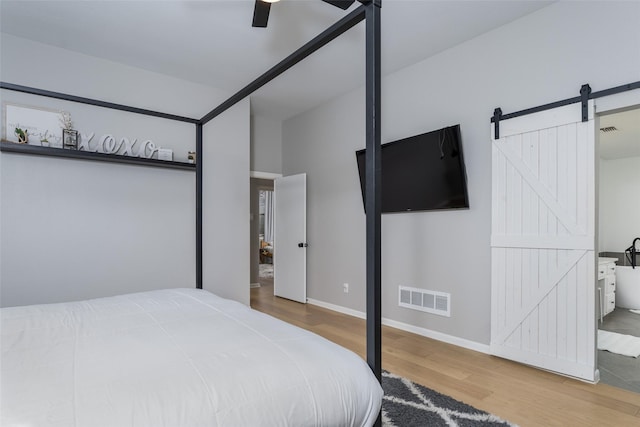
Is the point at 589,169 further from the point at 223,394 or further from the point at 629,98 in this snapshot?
the point at 223,394

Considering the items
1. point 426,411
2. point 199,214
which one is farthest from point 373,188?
point 199,214

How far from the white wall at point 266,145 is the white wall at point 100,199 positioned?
0.99 metres

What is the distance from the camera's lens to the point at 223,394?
937mm

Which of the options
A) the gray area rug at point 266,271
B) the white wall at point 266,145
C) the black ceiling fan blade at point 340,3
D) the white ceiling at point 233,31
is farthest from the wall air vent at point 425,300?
the gray area rug at point 266,271

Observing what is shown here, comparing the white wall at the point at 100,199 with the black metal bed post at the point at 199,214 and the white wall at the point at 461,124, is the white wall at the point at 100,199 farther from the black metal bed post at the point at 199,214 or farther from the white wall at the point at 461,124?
the white wall at the point at 461,124

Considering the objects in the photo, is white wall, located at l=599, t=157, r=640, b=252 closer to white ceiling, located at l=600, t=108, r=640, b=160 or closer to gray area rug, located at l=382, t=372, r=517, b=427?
white ceiling, located at l=600, t=108, r=640, b=160

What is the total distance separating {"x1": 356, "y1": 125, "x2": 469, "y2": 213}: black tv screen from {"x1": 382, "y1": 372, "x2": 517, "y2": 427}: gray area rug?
172 centimetres

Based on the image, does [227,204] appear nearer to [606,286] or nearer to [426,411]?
[426,411]

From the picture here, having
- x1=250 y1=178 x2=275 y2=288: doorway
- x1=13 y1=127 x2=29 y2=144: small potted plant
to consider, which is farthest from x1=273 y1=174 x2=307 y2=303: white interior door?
x1=13 y1=127 x2=29 y2=144: small potted plant

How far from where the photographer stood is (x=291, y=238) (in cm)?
535

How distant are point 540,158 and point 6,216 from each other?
4505 millimetres

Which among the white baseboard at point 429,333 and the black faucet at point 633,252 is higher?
the black faucet at point 633,252

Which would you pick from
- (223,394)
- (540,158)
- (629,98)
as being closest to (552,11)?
(629,98)

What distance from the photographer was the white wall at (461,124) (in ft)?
8.30
